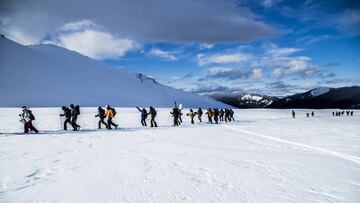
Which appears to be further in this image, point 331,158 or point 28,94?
point 28,94

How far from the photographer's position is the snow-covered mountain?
9719 cm

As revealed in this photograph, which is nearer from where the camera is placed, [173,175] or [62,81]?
[173,175]

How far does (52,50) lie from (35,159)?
15750 centimetres

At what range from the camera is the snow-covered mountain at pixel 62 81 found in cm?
9719

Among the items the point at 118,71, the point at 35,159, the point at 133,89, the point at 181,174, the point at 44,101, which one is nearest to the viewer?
the point at 181,174

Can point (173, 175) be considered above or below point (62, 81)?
below

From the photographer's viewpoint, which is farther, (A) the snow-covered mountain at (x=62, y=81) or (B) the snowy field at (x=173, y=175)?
(A) the snow-covered mountain at (x=62, y=81)

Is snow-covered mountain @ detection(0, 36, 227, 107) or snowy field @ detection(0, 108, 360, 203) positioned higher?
snow-covered mountain @ detection(0, 36, 227, 107)

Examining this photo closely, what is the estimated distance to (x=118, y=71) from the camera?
16200 cm

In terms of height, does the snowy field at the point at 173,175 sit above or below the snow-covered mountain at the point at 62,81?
below

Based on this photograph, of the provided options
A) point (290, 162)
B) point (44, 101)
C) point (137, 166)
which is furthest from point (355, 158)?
point (44, 101)

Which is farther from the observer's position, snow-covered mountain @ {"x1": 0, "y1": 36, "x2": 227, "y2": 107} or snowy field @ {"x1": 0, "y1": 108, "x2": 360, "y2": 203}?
snow-covered mountain @ {"x1": 0, "y1": 36, "x2": 227, "y2": 107}

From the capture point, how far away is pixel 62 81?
120 m

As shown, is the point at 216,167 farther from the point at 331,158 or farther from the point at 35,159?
the point at 35,159
